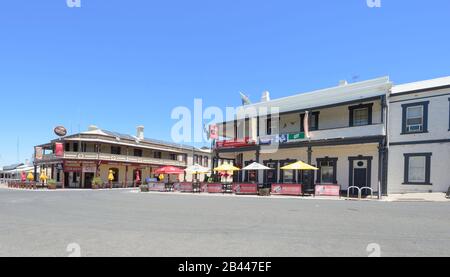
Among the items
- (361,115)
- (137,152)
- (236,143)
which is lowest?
(137,152)

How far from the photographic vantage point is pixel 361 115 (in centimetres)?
2548

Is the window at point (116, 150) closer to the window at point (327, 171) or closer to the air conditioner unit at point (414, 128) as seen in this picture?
the window at point (327, 171)

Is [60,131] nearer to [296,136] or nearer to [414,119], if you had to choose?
[296,136]

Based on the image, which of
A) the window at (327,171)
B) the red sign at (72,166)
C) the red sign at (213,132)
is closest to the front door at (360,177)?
the window at (327,171)

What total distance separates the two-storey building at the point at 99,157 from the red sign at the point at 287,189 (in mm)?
27070

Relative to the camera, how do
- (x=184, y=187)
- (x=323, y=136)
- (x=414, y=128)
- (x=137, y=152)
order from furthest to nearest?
(x=137, y=152)
(x=184, y=187)
(x=323, y=136)
(x=414, y=128)

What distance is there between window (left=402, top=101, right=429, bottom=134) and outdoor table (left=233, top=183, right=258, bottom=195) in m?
11.1

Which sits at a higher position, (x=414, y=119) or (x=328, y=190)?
A: (x=414, y=119)

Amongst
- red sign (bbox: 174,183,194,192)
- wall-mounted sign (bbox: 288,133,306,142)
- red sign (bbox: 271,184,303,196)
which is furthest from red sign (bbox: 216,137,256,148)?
red sign (bbox: 271,184,303,196)

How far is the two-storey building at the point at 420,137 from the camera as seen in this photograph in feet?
71.4

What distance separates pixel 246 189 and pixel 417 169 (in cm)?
1179

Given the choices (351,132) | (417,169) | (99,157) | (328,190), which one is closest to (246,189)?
(328,190)
